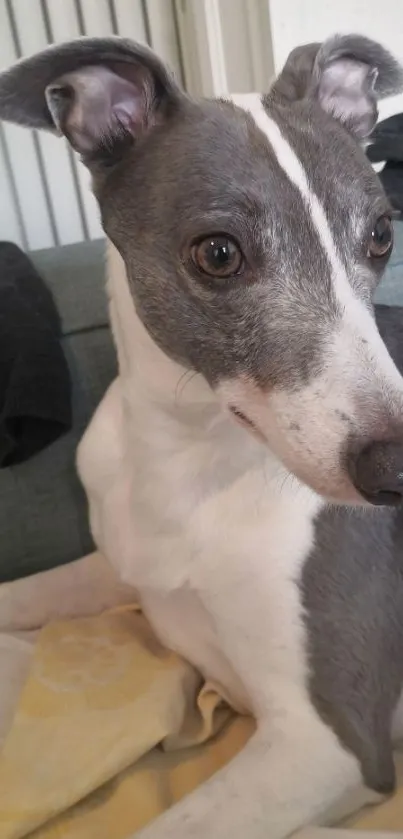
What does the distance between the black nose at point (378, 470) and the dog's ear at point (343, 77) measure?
60 cm

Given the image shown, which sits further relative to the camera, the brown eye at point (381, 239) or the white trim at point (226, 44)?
the white trim at point (226, 44)

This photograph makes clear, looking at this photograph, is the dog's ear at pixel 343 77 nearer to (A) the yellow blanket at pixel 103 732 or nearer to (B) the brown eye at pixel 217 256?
(B) the brown eye at pixel 217 256

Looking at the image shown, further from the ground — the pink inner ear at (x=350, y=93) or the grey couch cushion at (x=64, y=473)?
the pink inner ear at (x=350, y=93)

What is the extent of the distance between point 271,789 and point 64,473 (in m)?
0.78

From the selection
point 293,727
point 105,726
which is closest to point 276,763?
point 293,727

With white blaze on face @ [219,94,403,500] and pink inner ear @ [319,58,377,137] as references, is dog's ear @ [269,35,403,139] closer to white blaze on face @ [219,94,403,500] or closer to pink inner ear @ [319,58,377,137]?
pink inner ear @ [319,58,377,137]

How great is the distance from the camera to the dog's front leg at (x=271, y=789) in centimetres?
105

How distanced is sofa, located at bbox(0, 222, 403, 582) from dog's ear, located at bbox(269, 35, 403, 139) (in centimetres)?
59

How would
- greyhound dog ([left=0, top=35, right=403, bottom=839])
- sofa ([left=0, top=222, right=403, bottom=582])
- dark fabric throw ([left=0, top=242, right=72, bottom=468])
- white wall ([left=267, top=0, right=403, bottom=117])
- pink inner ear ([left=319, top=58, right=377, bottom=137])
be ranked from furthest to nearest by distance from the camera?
white wall ([left=267, top=0, right=403, bottom=117]) < sofa ([left=0, top=222, right=403, bottom=582]) < dark fabric throw ([left=0, top=242, right=72, bottom=468]) < pink inner ear ([left=319, top=58, right=377, bottom=137]) < greyhound dog ([left=0, top=35, right=403, bottom=839])

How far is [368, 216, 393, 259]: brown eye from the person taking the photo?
42.2 inches

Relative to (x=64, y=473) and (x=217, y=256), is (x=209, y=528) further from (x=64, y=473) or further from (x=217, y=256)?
(x=64, y=473)

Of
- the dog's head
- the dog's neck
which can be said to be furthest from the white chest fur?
the dog's head

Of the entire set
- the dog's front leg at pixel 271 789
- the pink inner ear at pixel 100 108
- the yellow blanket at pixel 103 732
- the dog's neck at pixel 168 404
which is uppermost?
the pink inner ear at pixel 100 108

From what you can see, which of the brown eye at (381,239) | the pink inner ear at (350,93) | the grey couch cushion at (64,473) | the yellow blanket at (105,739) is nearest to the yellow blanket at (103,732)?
the yellow blanket at (105,739)
